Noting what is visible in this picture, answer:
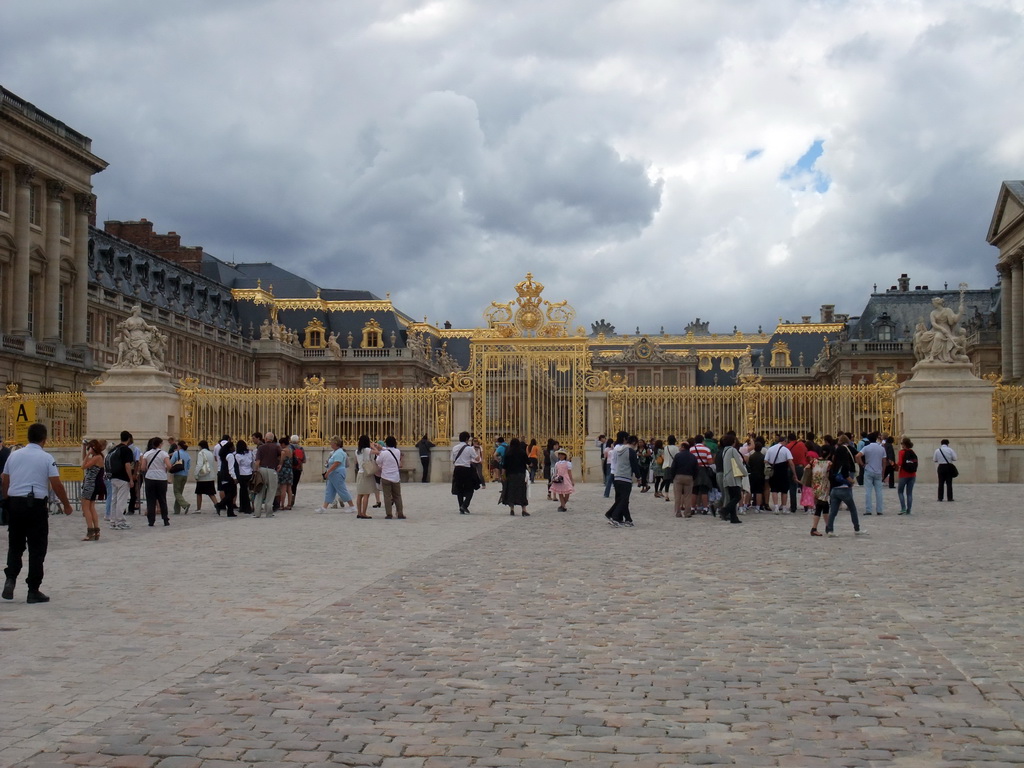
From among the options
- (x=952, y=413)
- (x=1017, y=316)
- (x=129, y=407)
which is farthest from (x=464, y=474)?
(x=1017, y=316)

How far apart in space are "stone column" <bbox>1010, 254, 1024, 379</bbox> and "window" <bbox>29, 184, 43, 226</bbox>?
46.2 m

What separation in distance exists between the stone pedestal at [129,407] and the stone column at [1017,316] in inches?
1793

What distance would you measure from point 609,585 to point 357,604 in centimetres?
225

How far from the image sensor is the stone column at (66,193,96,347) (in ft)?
174

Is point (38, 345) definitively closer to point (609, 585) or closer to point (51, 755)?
point (609, 585)

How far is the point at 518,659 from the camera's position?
680 cm

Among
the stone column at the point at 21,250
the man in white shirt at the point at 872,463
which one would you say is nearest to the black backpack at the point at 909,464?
the man in white shirt at the point at 872,463

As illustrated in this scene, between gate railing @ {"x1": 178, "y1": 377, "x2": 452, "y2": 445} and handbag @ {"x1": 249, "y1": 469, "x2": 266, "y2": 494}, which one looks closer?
handbag @ {"x1": 249, "y1": 469, "x2": 266, "y2": 494}

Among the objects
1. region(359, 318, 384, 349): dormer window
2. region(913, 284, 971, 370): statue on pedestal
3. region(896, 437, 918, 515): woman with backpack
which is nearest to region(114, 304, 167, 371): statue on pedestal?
region(896, 437, 918, 515): woman with backpack

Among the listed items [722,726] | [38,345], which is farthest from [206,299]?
[722,726]

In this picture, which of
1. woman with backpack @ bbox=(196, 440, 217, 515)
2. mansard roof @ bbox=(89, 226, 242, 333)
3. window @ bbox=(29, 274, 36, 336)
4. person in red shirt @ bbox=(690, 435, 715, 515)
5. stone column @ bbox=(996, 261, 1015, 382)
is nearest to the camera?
person in red shirt @ bbox=(690, 435, 715, 515)

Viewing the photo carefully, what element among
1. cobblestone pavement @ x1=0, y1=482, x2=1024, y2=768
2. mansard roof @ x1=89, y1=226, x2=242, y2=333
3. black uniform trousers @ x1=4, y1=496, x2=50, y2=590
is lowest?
cobblestone pavement @ x1=0, y1=482, x2=1024, y2=768

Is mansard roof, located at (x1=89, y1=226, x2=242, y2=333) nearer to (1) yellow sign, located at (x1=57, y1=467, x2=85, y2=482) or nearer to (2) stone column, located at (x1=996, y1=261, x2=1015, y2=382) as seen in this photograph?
(1) yellow sign, located at (x1=57, y1=467, x2=85, y2=482)

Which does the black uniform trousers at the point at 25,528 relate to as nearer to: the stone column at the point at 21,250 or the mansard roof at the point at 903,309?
the stone column at the point at 21,250
